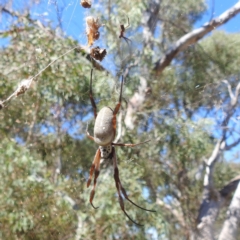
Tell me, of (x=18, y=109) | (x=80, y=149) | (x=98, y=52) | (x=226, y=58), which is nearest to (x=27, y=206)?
(x=18, y=109)

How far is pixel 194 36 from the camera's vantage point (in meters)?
5.34

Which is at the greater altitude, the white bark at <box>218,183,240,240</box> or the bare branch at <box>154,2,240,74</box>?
the bare branch at <box>154,2,240,74</box>

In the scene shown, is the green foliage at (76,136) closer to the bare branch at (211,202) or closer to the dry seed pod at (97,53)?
the bare branch at (211,202)

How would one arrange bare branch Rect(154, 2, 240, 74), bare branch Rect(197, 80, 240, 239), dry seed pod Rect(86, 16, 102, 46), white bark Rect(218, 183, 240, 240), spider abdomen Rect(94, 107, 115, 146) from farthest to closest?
bare branch Rect(197, 80, 240, 239) < bare branch Rect(154, 2, 240, 74) < white bark Rect(218, 183, 240, 240) < dry seed pod Rect(86, 16, 102, 46) < spider abdomen Rect(94, 107, 115, 146)

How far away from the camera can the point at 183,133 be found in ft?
13.8

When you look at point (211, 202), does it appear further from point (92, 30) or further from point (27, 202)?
point (92, 30)

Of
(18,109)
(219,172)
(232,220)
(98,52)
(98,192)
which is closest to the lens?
(98,52)

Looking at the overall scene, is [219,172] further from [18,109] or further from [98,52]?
[98,52]

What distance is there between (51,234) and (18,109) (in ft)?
3.56

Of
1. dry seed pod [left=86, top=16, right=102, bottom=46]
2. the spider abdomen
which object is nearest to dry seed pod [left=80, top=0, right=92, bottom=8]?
dry seed pod [left=86, top=16, right=102, bottom=46]

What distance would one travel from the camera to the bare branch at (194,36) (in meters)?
4.90

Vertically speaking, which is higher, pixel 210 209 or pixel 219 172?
pixel 219 172

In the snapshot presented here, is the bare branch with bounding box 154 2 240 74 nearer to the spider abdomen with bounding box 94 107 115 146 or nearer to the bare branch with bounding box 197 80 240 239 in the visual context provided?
the bare branch with bounding box 197 80 240 239

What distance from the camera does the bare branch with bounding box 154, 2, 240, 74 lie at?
4.90m
